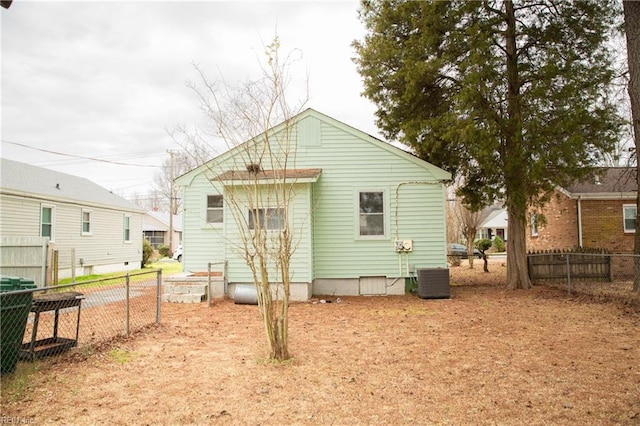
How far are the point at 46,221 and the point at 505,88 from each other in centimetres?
1718

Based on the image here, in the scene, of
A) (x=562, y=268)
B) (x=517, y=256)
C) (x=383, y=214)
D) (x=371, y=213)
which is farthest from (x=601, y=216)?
(x=371, y=213)

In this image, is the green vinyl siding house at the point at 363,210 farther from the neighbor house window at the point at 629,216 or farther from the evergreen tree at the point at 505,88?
the neighbor house window at the point at 629,216

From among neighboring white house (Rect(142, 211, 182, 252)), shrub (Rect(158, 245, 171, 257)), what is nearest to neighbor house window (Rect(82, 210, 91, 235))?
shrub (Rect(158, 245, 171, 257))

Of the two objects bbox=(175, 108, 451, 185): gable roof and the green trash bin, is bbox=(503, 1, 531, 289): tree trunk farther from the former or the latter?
the green trash bin

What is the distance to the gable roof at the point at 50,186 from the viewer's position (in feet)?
48.7

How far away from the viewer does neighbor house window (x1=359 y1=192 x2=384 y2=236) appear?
1187 centimetres

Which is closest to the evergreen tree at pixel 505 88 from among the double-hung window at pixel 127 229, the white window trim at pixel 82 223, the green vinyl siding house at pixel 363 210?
the green vinyl siding house at pixel 363 210

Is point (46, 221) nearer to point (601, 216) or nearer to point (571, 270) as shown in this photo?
point (571, 270)

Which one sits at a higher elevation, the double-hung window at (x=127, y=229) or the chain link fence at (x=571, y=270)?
the double-hung window at (x=127, y=229)

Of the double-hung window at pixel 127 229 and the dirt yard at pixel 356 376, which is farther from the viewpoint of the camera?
the double-hung window at pixel 127 229

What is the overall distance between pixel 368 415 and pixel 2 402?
A: 3.60m

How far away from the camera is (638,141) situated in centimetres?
1059

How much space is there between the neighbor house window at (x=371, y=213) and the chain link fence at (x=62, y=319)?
6.01 m

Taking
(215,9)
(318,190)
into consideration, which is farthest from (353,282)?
(215,9)
